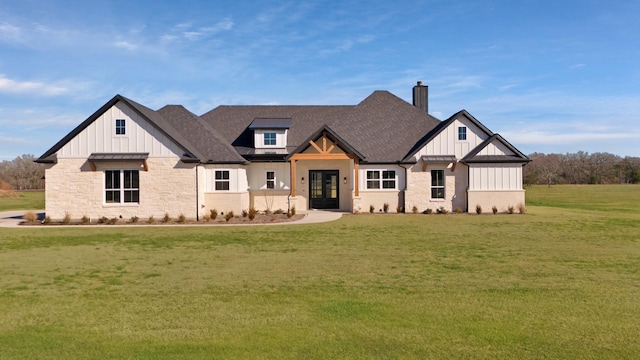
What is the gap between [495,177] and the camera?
26.7 metres

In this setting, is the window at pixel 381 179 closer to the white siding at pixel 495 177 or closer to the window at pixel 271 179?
the white siding at pixel 495 177

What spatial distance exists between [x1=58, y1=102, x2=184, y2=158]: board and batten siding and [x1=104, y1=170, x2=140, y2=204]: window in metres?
1.21

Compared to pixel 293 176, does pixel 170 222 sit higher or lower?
lower

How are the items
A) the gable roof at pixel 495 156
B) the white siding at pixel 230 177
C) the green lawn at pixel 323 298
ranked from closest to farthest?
the green lawn at pixel 323 298
the white siding at pixel 230 177
the gable roof at pixel 495 156

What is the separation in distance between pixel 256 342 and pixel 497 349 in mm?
3071

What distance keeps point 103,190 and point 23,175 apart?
83646 mm

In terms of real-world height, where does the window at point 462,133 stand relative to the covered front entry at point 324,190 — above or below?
above

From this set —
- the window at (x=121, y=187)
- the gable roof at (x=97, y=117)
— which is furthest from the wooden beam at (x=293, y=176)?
the window at (x=121, y=187)

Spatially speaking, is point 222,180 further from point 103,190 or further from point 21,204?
point 21,204

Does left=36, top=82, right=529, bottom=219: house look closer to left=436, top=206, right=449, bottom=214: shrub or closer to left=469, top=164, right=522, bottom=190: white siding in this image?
left=469, top=164, right=522, bottom=190: white siding

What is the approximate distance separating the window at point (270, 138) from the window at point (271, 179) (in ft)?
6.87

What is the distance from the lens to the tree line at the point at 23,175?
289ft

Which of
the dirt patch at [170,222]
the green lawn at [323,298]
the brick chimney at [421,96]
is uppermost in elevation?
the brick chimney at [421,96]

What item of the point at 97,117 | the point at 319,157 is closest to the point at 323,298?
the point at 319,157
